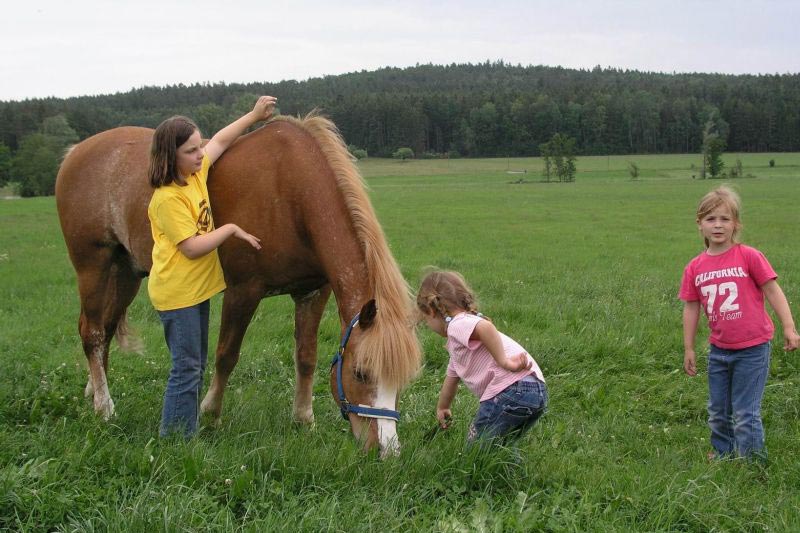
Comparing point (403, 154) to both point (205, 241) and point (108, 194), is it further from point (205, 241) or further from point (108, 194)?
point (205, 241)

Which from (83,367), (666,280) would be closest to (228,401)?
(83,367)

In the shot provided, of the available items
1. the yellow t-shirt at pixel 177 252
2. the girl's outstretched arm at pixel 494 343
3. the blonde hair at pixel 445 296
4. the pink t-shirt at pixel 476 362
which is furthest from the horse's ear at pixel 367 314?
the yellow t-shirt at pixel 177 252

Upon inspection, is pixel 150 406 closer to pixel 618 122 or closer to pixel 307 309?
pixel 307 309

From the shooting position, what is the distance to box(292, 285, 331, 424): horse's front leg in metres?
4.66

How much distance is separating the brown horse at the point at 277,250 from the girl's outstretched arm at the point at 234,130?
0.07 metres

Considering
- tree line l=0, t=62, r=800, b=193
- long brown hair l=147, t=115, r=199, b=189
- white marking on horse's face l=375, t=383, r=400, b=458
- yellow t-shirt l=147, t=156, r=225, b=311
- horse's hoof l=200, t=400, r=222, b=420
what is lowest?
horse's hoof l=200, t=400, r=222, b=420

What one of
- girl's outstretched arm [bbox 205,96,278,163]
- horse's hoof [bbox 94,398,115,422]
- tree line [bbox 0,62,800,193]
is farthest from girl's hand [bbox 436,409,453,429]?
tree line [bbox 0,62,800,193]

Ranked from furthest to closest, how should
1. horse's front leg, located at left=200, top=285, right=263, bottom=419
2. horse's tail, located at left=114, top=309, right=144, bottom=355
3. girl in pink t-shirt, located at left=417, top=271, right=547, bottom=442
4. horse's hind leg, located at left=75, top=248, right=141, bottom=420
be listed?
horse's tail, located at left=114, top=309, right=144, bottom=355
horse's hind leg, located at left=75, top=248, right=141, bottom=420
horse's front leg, located at left=200, top=285, right=263, bottom=419
girl in pink t-shirt, located at left=417, top=271, right=547, bottom=442

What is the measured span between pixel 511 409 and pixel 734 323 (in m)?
1.60

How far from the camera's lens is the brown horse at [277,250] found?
341cm

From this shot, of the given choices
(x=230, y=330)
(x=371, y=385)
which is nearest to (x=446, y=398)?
(x=371, y=385)

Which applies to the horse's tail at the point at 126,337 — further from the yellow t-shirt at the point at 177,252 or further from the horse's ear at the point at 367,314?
the horse's ear at the point at 367,314

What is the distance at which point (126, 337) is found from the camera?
18.7 feet

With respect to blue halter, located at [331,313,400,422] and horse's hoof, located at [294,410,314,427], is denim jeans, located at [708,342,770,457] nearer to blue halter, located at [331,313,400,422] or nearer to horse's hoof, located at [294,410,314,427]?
blue halter, located at [331,313,400,422]
